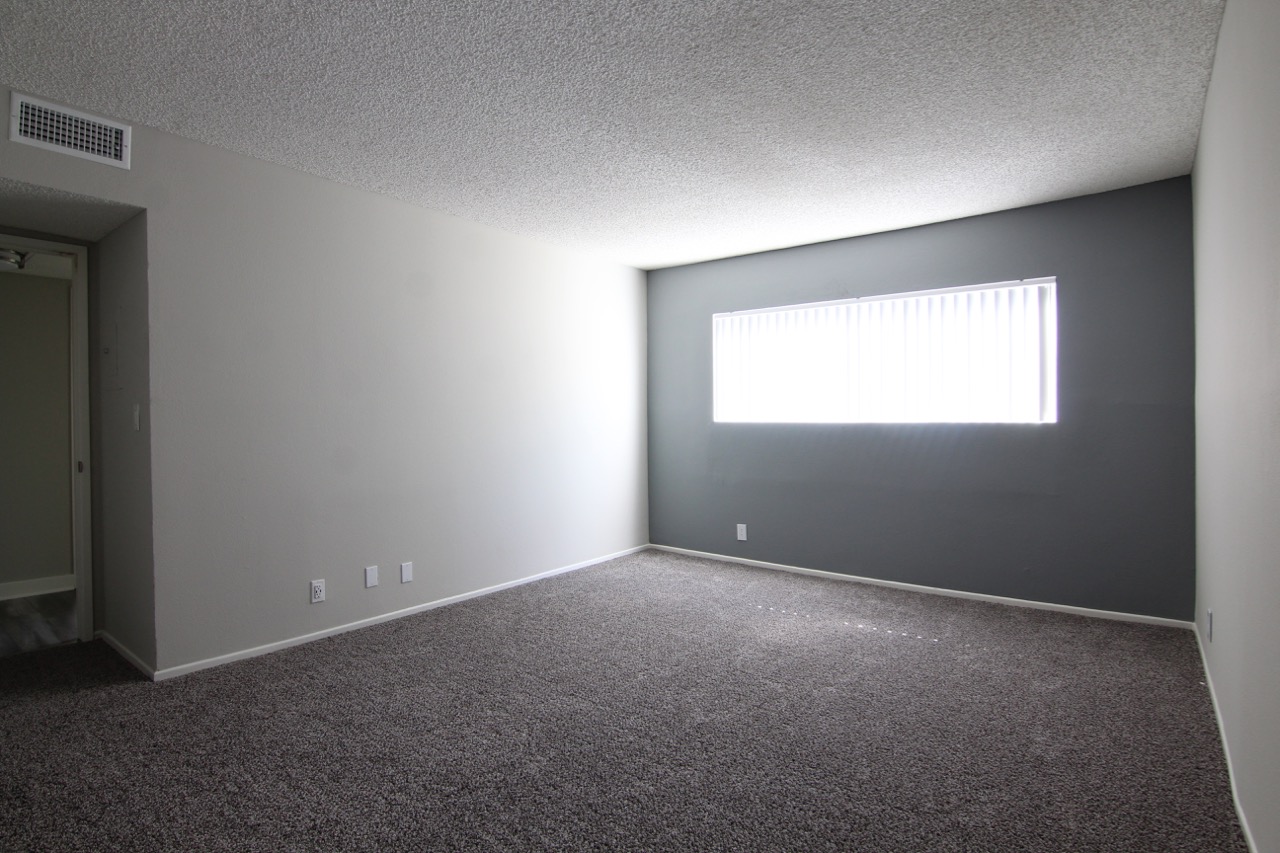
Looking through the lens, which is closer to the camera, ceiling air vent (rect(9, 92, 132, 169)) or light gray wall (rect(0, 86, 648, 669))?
ceiling air vent (rect(9, 92, 132, 169))

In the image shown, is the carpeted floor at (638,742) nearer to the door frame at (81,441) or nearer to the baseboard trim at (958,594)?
the baseboard trim at (958,594)

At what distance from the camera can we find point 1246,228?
5.94 ft

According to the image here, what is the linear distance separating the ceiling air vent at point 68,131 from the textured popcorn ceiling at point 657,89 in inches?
2.6

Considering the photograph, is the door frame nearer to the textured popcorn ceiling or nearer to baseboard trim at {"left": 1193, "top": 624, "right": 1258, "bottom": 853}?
the textured popcorn ceiling

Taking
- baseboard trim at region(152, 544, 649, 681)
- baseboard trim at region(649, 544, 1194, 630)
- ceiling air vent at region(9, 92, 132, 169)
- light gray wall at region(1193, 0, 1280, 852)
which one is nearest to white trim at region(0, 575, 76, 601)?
baseboard trim at region(152, 544, 649, 681)

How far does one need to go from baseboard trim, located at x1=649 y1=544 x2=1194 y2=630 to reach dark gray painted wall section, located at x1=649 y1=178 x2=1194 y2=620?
0.04m

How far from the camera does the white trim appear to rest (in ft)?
14.2

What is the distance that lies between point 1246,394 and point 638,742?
85.6 inches

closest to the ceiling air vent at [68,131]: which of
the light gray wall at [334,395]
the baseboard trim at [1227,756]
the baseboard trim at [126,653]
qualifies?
the light gray wall at [334,395]

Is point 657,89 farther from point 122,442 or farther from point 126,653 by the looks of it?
point 126,653

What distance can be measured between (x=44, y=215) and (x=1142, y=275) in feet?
18.0

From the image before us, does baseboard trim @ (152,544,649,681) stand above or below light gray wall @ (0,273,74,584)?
below

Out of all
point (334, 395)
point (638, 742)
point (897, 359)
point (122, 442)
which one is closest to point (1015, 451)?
point (897, 359)

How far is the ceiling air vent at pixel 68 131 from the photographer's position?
2.48 m
